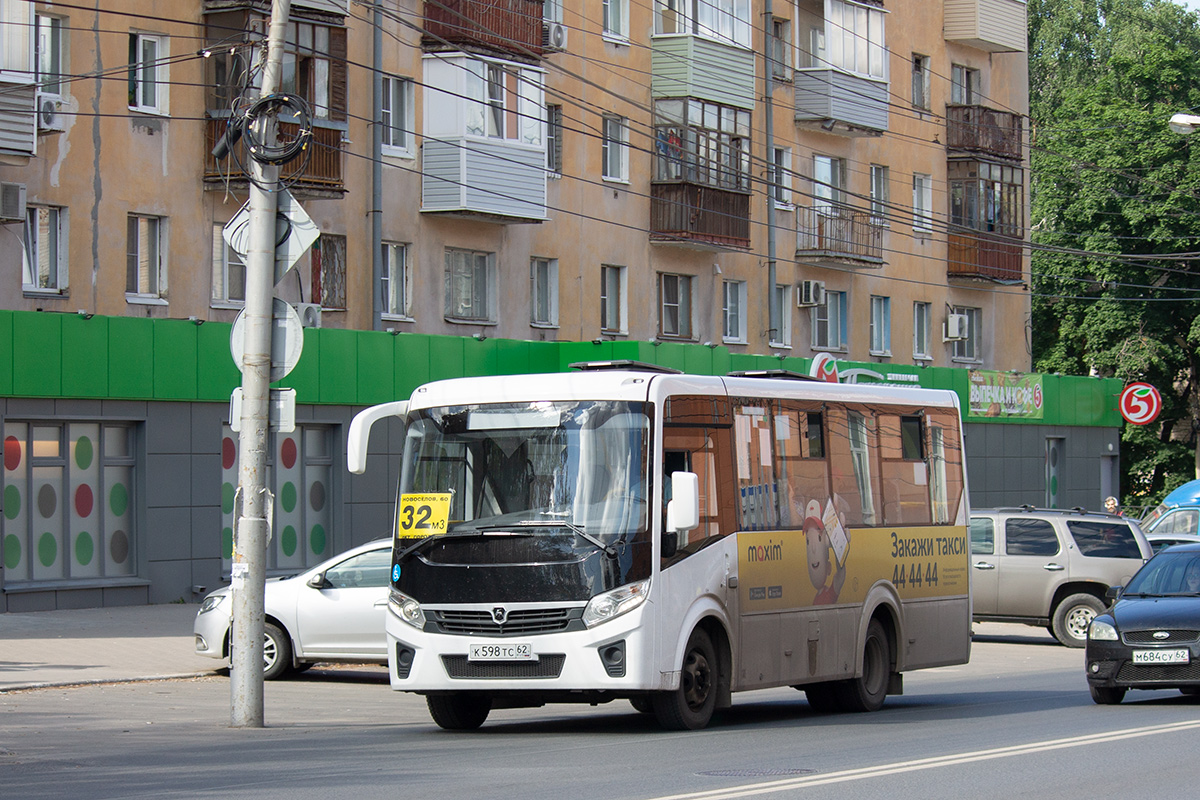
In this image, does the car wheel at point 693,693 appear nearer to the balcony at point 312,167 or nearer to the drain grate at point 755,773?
the drain grate at point 755,773

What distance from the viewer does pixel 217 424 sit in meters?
27.9

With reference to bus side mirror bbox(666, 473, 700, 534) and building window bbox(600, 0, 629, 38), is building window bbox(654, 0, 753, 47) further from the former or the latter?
bus side mirror bbox(666, 473, 700, 534)

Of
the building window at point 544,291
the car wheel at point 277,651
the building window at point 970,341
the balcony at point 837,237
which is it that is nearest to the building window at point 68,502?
the car wheel at point 277,651

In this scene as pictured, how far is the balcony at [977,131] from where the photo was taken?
47.3 metres

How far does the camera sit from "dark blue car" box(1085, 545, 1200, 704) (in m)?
15.6

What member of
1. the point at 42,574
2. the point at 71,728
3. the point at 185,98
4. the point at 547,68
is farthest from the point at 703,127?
the point at 71,728

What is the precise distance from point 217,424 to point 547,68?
11.0 meters

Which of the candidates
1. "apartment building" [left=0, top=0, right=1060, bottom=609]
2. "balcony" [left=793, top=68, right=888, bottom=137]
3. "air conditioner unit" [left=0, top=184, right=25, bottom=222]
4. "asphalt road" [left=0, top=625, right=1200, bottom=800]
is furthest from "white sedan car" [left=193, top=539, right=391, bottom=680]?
"balcony" [left=793, top=68, right=888, bottom=137]

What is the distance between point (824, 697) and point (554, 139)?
20829mm

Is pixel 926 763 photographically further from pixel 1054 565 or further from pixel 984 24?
pixel 984 24

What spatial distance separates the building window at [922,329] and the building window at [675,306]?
962 centimetres

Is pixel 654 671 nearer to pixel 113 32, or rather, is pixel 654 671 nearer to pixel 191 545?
pixel 191 545

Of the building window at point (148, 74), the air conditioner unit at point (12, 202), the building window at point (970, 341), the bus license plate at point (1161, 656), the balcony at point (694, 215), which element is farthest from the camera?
the building window at point (970, 341)

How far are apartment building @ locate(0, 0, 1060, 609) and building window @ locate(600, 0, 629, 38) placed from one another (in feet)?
0.18
